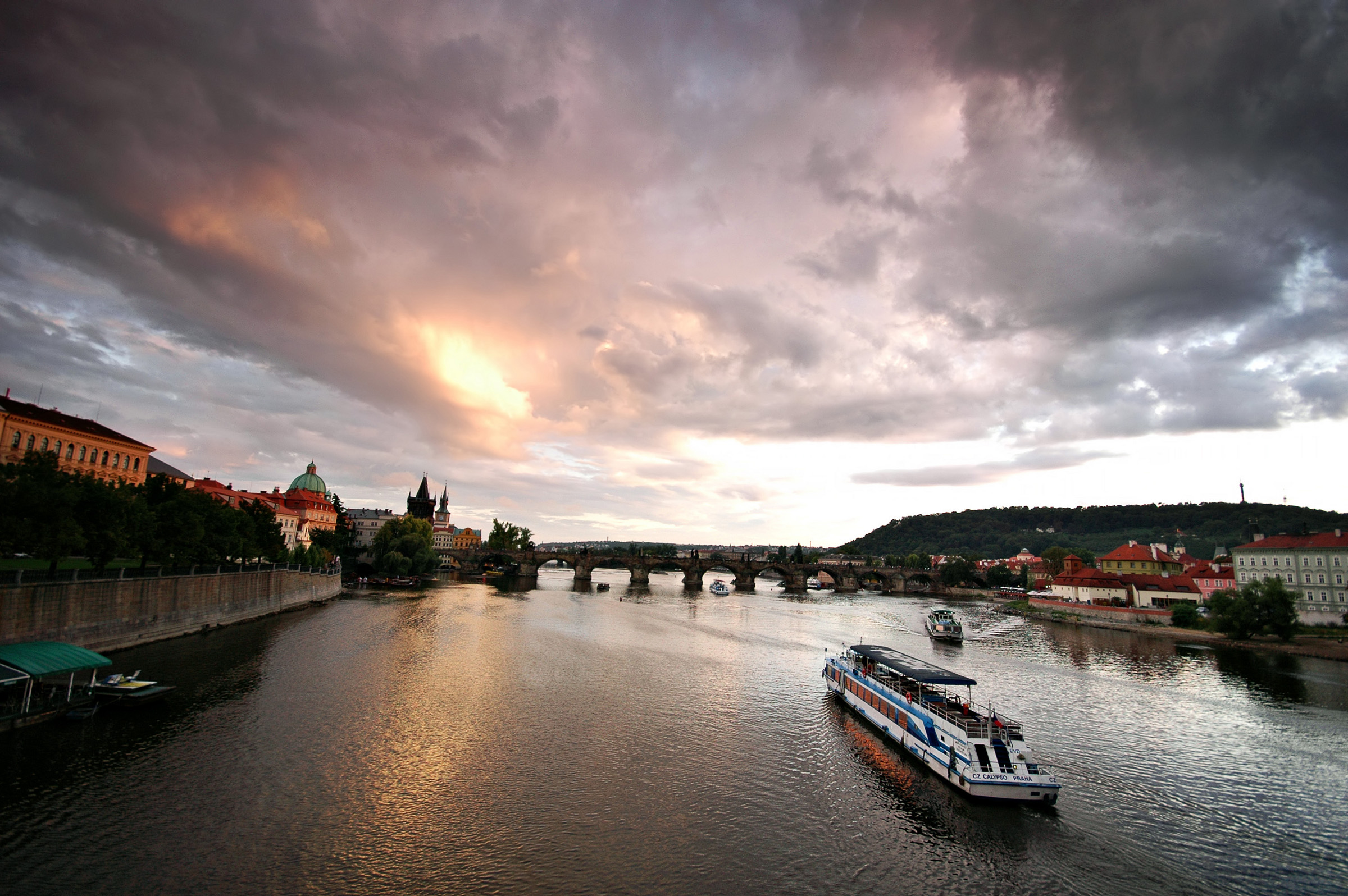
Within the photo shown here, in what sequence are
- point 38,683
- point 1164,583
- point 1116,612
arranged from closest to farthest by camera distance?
point 38,683
point 1116,612
point 1164,583

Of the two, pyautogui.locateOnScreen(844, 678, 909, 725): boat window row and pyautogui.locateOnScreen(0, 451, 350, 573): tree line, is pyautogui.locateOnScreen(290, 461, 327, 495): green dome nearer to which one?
pyautogui.locateOnScreen(0, 451, 350, 573): tree line

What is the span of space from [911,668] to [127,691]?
151 ft

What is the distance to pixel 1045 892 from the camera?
21359 mm

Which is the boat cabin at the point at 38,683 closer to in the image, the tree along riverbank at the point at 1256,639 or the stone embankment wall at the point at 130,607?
the stone embankment wall at the point at 130,607

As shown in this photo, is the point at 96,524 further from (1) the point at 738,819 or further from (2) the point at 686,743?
(1) the point at 738,819

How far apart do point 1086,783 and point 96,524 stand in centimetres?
6572

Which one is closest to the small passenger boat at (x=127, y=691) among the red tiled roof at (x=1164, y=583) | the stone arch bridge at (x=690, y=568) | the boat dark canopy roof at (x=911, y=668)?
the boat dark canopy roof at (x=911, y=668)

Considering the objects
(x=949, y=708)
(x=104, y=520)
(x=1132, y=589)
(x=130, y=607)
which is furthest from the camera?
(x=1132, y=589)

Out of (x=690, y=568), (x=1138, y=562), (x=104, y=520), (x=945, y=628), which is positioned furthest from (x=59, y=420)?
(x=1138, y=562)

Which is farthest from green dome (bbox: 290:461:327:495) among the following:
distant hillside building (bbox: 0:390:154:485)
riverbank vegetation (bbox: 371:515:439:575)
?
distant hillside building (bbox: 0:390:154:485)

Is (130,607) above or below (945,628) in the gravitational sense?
above

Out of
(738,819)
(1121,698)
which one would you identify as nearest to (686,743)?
(738,819)

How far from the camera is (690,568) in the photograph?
17338 centimetres

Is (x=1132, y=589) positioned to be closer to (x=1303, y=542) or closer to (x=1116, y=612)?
(x=1116, y=612)
